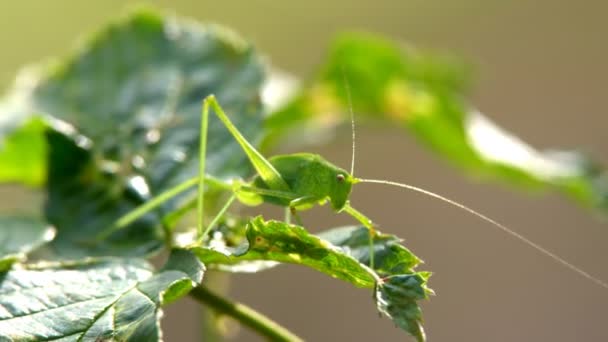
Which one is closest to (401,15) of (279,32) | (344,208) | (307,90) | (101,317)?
(279,32)

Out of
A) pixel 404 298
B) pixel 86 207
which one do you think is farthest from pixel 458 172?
pixel 404 298

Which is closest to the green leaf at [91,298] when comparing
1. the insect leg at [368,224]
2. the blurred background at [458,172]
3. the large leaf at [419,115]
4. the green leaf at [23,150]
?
the insect leg at [368,224]

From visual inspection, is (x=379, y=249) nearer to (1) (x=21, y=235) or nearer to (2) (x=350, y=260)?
(2) (x=350, y=260)

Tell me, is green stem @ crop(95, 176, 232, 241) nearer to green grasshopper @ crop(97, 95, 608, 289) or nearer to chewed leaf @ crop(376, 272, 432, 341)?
green grasshopper @ crop(97, 95, 608, 289)

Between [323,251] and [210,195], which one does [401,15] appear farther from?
[323,251]

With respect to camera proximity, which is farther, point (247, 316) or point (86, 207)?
point (86, 207)
